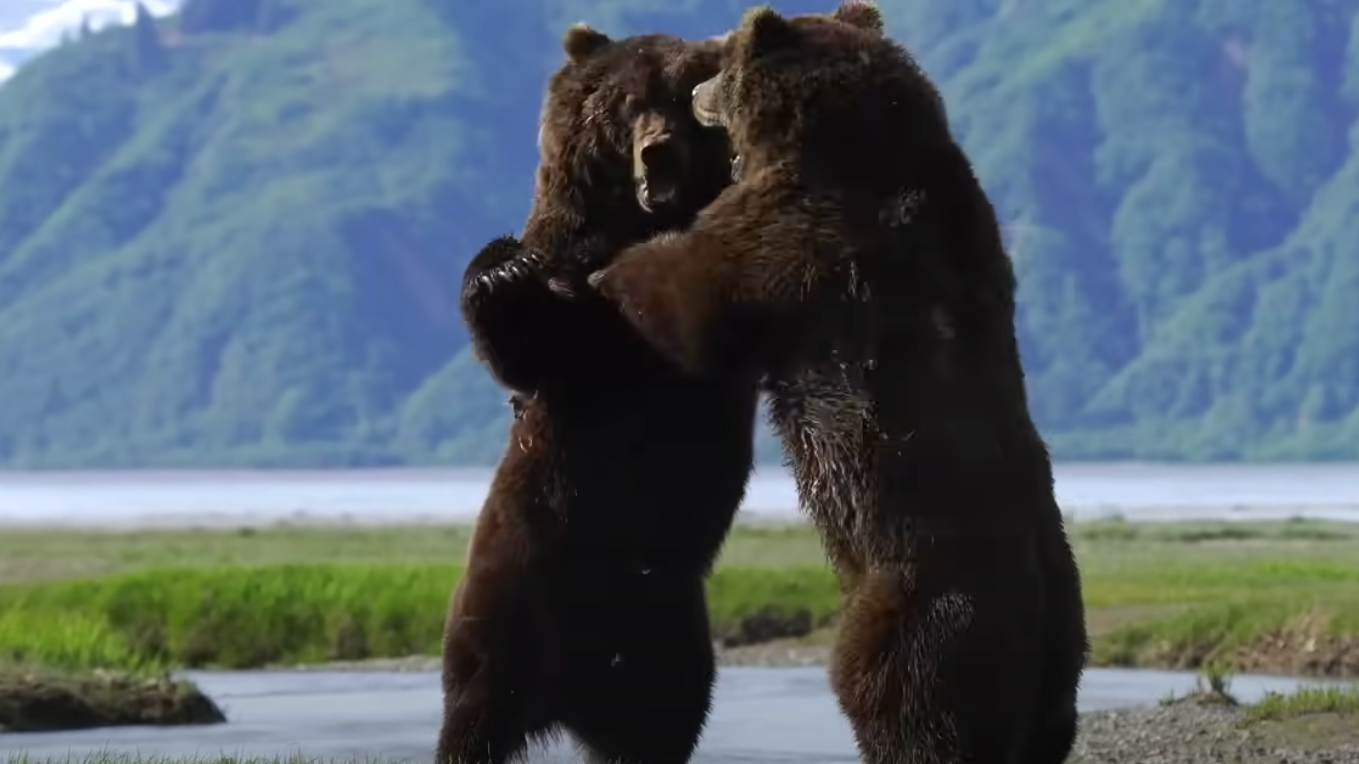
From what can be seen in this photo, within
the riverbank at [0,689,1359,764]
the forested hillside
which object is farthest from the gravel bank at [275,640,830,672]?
the forested hillside

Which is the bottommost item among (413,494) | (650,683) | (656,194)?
(650,683)

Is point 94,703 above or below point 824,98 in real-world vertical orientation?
below

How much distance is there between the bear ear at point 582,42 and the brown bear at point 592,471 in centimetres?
16

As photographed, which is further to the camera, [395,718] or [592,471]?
[395,718]

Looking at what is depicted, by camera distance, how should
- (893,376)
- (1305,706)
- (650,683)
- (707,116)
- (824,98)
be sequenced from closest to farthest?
(893,376), (824,98), (707,116), (650,683), (1305,706)

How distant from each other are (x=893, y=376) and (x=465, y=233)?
140 m

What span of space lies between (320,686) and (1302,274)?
12119 cm

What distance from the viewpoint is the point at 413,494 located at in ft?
310

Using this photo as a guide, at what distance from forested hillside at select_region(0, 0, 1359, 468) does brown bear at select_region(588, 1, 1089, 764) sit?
111808 millimetres

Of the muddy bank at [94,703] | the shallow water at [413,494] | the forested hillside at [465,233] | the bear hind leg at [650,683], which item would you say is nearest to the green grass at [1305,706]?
the muddy bank at [94,703]

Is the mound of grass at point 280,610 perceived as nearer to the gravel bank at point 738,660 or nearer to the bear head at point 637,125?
the gravel bank at point 738,660

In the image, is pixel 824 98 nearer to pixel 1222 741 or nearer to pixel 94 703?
pixel 1222 741

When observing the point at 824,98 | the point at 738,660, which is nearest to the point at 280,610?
the point at 738,660

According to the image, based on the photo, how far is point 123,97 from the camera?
179250 millimetres
